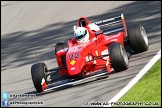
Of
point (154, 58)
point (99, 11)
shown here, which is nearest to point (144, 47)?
point (154, 58)

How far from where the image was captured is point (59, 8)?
26969mm

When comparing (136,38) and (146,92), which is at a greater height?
(136,38)

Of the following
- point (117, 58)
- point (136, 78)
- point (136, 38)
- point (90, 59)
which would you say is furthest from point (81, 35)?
point (136, 78)

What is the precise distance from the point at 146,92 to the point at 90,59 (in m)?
3.19

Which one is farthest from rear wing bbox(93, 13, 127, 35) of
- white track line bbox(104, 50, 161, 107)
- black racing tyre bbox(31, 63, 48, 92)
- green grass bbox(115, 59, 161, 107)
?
green grass bbox(115, 59, 161, 107)

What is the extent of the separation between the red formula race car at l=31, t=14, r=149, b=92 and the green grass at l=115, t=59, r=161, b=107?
3.60 feet

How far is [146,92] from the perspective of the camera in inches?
460

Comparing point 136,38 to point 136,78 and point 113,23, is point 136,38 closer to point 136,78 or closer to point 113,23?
point 113,23

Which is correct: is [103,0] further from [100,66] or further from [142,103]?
[142,103]

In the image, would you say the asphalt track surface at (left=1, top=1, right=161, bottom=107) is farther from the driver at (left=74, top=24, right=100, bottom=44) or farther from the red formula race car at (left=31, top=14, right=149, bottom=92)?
the driver at (left=74, top=24, right=100, bottom=44)

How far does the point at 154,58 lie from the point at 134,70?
110 centimetres

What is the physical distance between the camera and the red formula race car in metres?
14.0

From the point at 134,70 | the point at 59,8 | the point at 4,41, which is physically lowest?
the point at 134,70

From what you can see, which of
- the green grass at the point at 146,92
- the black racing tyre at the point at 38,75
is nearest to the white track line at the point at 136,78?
the green grass at the point at 146,92
